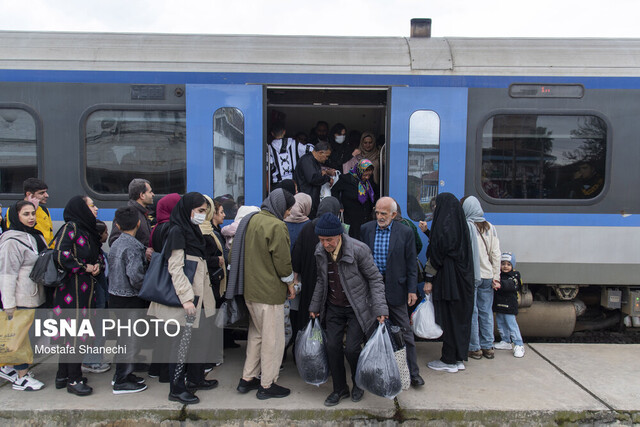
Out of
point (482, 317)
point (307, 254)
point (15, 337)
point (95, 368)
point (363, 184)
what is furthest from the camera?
point (363, 184)

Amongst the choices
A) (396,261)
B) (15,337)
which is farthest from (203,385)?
(396,261)

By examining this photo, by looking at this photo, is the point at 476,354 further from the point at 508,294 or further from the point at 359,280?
the point at 359,280

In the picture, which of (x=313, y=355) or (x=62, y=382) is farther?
(x=62, y=382)

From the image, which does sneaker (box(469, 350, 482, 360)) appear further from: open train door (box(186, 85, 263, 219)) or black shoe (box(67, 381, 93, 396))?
black shoe (box(67, 381, 93, 396))

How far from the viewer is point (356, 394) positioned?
12.8ft

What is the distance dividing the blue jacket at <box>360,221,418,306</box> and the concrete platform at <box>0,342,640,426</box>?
86 cm

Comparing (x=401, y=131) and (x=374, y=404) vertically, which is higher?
(x=401, y=131)

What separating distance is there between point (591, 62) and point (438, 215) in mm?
2583

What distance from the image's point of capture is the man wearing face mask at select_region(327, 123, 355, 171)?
6.43m

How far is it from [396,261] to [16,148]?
4.19 metres

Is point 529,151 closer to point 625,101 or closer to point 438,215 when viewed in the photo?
point 625,101

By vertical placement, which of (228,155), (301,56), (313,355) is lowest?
(313,355)

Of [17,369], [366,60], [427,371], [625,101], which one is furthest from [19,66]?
[625,101]

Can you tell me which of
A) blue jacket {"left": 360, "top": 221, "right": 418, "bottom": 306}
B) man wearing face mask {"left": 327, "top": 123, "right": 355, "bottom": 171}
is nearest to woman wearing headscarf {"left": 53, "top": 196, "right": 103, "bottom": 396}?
Answer: blue jacket {"left": 360, "top": 221, "right": 418, "bottom": 306}
